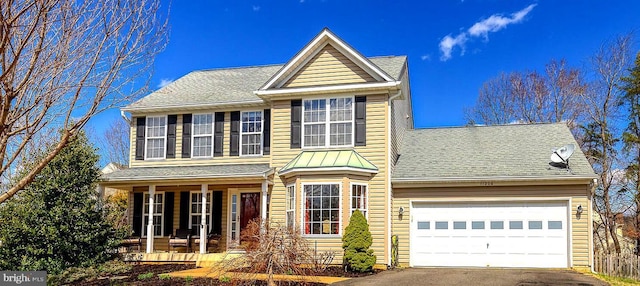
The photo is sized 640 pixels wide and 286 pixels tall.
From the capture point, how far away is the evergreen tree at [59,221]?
15.4 metres

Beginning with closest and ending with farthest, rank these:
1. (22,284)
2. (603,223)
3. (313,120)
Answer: (22,284) < (313,120) < (603,223)

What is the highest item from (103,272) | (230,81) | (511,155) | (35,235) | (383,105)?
(230,81)

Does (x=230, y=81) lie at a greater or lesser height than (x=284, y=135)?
greater

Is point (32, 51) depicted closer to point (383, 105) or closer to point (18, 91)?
point (18, 91)

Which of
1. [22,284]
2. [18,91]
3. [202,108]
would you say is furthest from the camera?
[202,108]

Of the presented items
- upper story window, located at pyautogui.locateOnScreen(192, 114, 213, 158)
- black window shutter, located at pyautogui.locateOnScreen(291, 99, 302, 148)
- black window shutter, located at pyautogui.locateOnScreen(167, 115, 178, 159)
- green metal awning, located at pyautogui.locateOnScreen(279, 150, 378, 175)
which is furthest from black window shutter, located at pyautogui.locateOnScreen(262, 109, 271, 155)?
black window shutter, located at pyautogui.locateOnScreen(167, 115, 178, 159)

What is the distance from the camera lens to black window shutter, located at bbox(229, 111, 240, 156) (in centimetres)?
2002

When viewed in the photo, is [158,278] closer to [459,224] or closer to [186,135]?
[186,135]

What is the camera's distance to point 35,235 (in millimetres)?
15484

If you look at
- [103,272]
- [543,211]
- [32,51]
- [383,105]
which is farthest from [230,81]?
[32,51]

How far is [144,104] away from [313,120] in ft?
21.4

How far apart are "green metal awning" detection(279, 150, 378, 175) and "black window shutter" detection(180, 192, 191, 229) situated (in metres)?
4.38

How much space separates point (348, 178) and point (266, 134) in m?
3.86

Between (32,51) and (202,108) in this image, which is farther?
(202,108)
